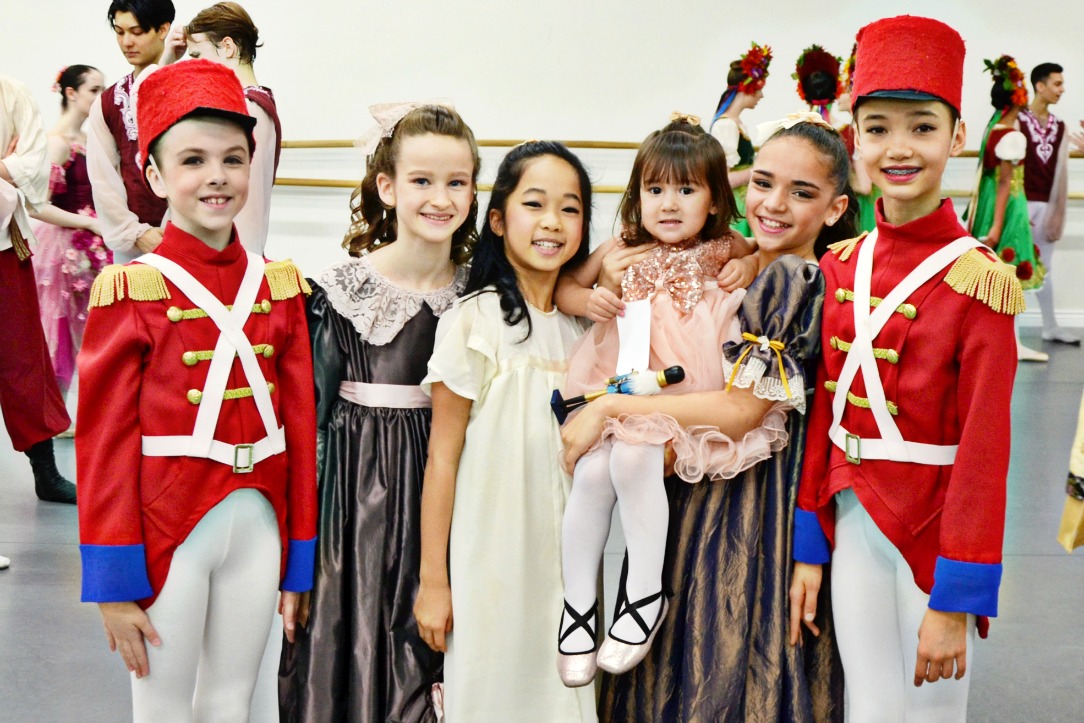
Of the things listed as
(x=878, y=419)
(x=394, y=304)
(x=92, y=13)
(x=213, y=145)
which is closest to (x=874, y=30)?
(x=878, y=419)

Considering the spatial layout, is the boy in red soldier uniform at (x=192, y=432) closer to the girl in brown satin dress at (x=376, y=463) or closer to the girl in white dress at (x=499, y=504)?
the girl in brown satin dress at (x=376, y=463)

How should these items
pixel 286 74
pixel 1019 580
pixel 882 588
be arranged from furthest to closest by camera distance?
pixel 286 74 → pixel 1019 580 → pixel 882 588

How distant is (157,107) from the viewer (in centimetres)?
166

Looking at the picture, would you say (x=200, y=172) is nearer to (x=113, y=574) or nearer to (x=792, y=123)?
(x=113, y=574)

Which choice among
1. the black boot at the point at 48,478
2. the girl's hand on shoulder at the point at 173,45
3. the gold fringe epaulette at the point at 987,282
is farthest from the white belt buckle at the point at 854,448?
the black boot at the point at 48,478

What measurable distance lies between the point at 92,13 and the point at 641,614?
7545 millimetres

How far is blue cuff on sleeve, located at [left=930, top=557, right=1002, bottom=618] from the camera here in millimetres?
1508

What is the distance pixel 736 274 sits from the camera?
1.85 m

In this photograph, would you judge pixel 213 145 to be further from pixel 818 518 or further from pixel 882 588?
pixel 882 588

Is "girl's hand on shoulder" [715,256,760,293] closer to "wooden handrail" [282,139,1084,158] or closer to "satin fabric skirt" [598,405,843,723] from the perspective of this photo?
"satin fabric skirt" [598,405,843,723]

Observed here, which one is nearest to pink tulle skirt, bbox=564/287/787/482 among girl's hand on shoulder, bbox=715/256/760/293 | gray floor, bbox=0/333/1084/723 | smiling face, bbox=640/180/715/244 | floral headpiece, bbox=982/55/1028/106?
girl's hand on shoulder, bbox=715/256/760/293

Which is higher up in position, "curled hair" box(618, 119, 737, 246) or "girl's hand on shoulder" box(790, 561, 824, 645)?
"curled hair" box(618, 119, 737, 246)

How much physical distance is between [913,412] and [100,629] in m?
2.33

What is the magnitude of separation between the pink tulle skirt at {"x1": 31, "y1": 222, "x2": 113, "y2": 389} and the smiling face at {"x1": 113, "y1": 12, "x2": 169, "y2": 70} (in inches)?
60.3
